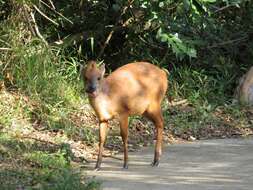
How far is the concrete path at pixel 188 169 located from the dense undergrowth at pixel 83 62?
0.47 meters

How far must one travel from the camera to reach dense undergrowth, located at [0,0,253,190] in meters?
9.05

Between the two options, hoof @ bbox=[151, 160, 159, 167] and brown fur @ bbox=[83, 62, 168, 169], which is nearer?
brown fur @ bbox=[83, 62, 168, 169]

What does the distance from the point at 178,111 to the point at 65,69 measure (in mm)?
2154

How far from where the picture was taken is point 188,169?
8.45 meters

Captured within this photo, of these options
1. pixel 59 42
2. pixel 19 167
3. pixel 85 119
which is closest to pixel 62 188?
pixel 19 167

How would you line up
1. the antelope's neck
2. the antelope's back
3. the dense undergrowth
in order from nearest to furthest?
the antelope's neck, the antelope's back, the dense undergrowth

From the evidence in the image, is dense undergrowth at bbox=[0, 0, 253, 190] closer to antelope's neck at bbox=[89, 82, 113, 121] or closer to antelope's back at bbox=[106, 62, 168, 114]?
antelope's neck at bbox=[89, 82, 113, 121]

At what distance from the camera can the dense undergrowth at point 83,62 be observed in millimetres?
9047

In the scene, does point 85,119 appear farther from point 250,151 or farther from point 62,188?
point 62,188

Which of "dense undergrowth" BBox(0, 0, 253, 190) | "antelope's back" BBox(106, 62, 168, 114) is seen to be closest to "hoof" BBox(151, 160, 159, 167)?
"antelope's back" BBox(106, 62, 168, 114)

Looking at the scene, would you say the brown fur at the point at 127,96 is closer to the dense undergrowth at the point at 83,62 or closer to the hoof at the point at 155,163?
→ the hoof at the point at 155,163

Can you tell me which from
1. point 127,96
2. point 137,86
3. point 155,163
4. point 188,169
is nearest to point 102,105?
point 127,96

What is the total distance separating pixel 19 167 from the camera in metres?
7.91

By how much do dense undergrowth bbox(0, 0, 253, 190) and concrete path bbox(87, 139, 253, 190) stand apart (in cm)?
47
